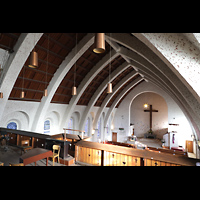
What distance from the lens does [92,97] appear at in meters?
16.1

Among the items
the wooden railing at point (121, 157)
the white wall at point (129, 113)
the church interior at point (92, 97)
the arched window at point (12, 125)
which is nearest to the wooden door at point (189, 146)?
the church interior at point (92, 97)

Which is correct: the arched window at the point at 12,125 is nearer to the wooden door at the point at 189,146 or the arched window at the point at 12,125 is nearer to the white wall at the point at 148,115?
the wooden door at the point at 189,146

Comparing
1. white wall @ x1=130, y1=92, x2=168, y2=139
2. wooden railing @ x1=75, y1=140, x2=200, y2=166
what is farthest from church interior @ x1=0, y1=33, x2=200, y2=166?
white wall @ x1=130, y1=92, x2=168, y2=139

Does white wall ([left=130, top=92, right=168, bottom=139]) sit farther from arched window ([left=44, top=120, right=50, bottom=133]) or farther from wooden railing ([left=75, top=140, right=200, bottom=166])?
wooden railing ([left=75, top=140, right=200, bottom=166])

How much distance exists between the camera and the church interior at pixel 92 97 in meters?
3.74

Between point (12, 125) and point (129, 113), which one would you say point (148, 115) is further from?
point (12, 125)

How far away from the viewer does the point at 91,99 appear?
1609 cm

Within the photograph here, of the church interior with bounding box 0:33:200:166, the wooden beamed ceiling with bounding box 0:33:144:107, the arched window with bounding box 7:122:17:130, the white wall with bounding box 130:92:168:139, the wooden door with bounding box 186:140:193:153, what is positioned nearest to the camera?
the church interior with bounding box 0:33:200:166

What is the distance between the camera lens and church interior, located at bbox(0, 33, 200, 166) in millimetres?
3736

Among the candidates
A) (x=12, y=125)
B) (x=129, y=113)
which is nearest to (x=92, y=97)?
(x=129, y=113)
